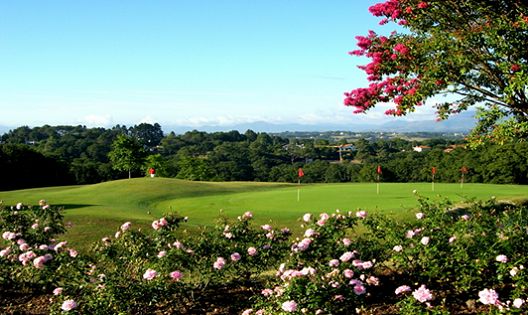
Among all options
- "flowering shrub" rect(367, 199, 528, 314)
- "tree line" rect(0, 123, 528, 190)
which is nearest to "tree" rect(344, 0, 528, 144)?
"flowering shrub" rect(367, 199, 528, 314)

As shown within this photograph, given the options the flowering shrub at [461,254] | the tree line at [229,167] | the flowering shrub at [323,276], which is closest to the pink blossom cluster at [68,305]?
the flowering shrub at [323,276]

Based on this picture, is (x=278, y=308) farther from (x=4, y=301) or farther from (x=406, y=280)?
(x=4, y=301)

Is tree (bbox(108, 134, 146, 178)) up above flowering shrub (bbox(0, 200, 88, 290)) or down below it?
below

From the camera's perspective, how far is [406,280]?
22.8 feet

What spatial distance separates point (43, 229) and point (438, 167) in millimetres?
61567

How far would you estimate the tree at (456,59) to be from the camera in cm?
928

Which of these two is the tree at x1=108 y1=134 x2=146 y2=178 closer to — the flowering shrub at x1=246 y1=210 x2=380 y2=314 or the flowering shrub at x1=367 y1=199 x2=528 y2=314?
the flowering shrub at x1=246 y1=210 x2=380 y2=314

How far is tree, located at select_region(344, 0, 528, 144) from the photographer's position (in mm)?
9281

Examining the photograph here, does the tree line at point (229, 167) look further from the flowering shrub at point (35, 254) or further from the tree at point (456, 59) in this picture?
the flowering shrub at point (35, 254)

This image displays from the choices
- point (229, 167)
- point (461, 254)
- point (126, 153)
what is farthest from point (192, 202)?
point (229, 167)

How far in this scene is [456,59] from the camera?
9656 mm

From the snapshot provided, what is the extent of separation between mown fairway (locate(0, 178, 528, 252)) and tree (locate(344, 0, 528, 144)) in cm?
357

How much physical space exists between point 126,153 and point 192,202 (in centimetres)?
3752

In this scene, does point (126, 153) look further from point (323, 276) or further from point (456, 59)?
point (323, 276)
